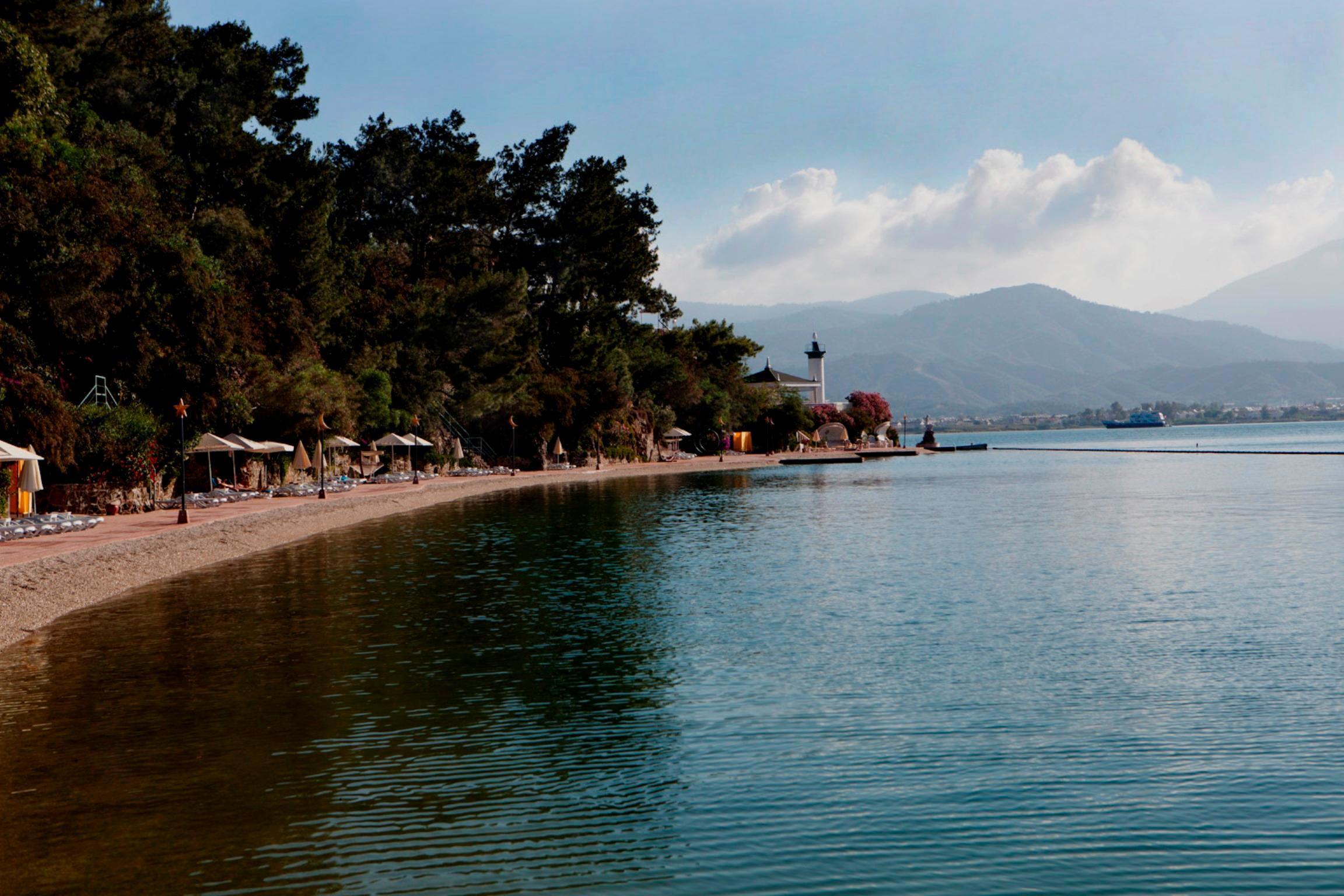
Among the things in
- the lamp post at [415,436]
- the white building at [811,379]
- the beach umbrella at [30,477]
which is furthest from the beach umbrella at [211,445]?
the white building at [811,379]

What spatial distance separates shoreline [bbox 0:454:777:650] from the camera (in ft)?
62.1

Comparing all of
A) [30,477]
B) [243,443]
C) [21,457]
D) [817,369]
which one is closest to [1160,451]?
[817,369]

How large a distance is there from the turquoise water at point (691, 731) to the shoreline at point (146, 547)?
0.93m

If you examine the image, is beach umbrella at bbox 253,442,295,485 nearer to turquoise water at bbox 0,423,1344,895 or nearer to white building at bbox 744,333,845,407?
turquoise water at bbox 0,423,1344,895

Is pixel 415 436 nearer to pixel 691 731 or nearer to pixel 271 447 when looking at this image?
pixel 271 447

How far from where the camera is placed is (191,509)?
34.8 meters

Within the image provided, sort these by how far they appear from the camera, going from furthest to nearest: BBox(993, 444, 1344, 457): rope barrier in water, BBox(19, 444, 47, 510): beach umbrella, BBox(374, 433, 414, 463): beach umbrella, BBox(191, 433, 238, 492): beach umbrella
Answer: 1. BBox(993, 444, 1344, 457): rope barrier in water
2. BBox(374, 433, 414, 463): beach umbrella
3. BBox(191, 433, 238, 492): beach umbrella
4. BBox(19, 444, 47, 510): beach umbrella

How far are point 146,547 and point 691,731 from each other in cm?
1858

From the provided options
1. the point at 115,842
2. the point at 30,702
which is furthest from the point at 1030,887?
the point at 30,702

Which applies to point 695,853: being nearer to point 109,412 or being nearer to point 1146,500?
point 109,412

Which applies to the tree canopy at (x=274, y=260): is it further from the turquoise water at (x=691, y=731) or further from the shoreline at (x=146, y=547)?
the turquoise water at (x=691, y=731)

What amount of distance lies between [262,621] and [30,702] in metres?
5.34

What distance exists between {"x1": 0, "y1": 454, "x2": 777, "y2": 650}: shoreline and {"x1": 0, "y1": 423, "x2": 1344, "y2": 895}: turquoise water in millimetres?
929

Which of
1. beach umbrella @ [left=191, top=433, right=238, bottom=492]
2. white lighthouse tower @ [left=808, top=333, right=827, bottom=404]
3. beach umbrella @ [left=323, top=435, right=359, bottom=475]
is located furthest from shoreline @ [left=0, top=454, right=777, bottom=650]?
white lighthouse tower @ [left=808, top=333, right=827, bottom=404]
